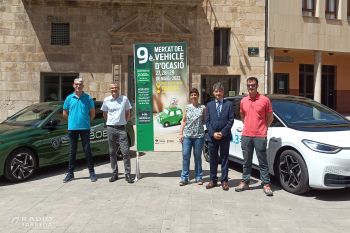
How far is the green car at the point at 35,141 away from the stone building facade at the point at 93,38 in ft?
20.9

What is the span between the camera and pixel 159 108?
22.5 ft

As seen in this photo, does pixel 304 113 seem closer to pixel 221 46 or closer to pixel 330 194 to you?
pixel 330 194

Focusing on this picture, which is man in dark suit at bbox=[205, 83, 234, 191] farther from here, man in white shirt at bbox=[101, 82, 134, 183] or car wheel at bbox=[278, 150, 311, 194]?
man in white shirt at bbox=[101, 82, 134, 183]

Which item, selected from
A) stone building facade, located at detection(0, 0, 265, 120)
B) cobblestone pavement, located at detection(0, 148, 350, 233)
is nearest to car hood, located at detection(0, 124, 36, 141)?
cobblestone pavement, located at detection(0, 148, 350, 233)

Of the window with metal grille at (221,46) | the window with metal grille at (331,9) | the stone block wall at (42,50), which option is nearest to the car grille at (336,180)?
the window with metal grille at (221,46)

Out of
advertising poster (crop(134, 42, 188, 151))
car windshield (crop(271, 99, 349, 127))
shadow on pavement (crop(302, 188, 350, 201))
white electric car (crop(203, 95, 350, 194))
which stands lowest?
shadow on pavement (crop(302, 188, 350, 201))

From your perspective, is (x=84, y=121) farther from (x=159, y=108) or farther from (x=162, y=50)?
(x=162, y=50)

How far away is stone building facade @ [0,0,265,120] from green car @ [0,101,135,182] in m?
6.38

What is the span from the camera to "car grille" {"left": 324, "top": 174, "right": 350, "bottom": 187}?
5.09m

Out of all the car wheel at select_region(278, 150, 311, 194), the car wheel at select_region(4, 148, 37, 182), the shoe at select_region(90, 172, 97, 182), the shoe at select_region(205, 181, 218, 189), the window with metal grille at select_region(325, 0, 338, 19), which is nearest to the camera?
the car wheel at select_region(278, 150, 311, 194)

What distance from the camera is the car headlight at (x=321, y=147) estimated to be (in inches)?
201

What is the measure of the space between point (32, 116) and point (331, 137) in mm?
6203

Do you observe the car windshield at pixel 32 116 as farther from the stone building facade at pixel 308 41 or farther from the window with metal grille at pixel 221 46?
the stone building facade at pixel 308 41

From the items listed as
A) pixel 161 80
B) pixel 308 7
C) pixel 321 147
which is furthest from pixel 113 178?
pixel 308 7
